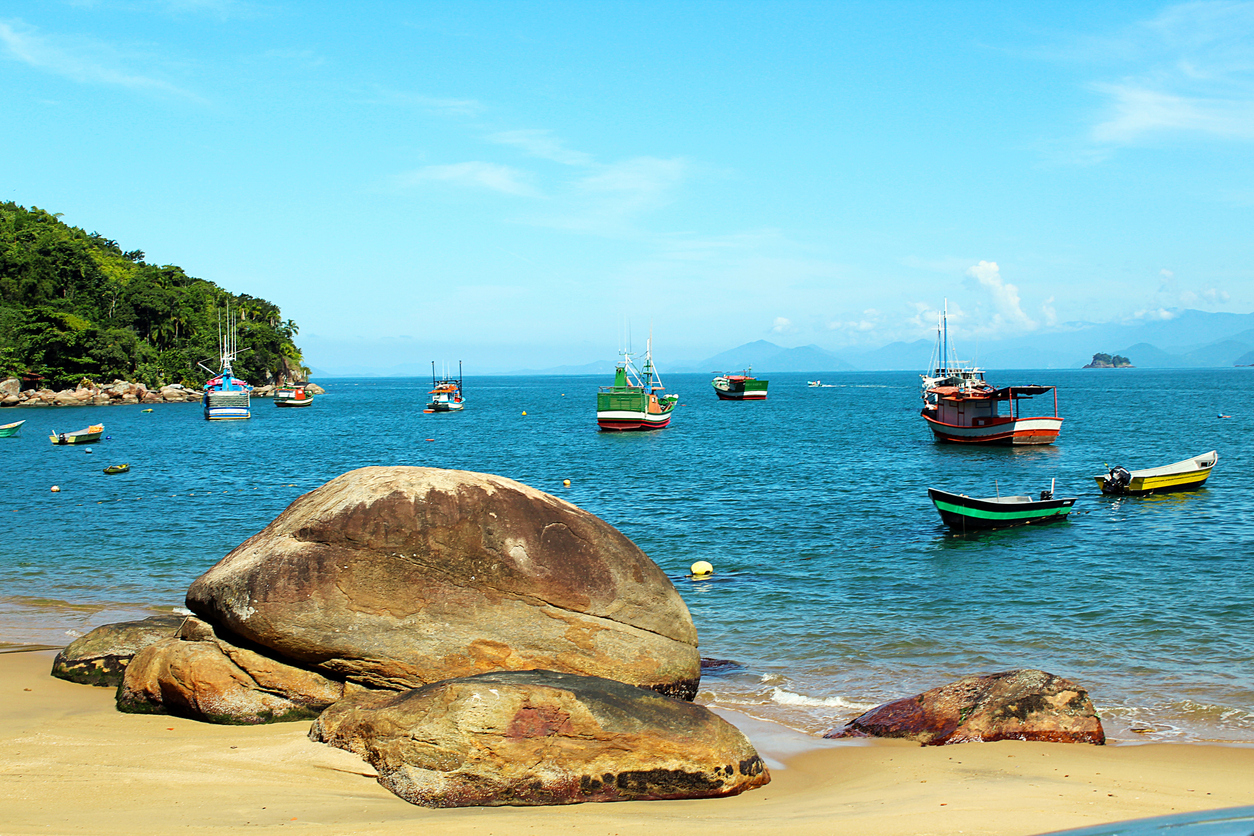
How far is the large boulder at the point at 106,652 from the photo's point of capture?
36.6 feet

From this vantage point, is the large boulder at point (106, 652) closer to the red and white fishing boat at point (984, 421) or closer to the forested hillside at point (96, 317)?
the red and white fishing boat at point (984, 421)

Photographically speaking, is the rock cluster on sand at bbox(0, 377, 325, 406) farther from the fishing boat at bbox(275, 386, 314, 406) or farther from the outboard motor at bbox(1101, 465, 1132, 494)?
the outboard motor at bbox(1101, 465, 1132, 494)

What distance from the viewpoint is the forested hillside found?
94438mm

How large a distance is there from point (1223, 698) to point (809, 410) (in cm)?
9318

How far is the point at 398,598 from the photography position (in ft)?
32.1

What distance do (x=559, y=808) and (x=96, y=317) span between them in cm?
11657

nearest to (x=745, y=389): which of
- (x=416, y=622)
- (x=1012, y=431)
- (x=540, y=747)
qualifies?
(x=1012, y=431)

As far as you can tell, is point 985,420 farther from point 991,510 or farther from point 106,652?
point 106,652

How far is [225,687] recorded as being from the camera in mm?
9531

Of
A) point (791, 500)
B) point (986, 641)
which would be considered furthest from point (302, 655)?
point (791, 500)

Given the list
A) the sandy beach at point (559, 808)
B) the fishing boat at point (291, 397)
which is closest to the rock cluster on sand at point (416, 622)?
the sandy beach at point (559, 808)

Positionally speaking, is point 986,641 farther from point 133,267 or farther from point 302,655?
point 133,267

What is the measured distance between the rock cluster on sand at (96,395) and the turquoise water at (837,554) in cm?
4543

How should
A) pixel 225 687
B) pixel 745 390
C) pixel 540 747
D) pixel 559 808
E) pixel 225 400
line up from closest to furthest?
1. pixel 559 808
2. pixel 540 747
3. pixel 225 687
4. pixel 225 400
5. pixel 745 390
